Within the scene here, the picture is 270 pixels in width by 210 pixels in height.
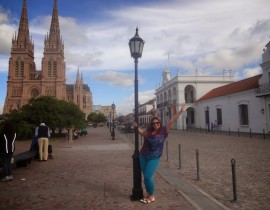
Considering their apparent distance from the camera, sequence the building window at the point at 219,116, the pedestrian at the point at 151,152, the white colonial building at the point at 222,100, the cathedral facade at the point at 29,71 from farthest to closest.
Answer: the cathedral facade at the point at 29,71
the building window at the point at 219,116
the white colonial building at the point at 222,100
the pedestrian at the point at 151,152

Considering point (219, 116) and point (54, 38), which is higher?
point (54, 38)

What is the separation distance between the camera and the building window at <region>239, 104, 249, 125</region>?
1256 inches

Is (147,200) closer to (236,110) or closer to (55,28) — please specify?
(236,110)

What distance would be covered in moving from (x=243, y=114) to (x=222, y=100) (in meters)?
4.97

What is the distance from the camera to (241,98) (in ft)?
106

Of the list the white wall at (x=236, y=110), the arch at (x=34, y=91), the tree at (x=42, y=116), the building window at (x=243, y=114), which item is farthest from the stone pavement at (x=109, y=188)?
the arch at (x=34, y=91)

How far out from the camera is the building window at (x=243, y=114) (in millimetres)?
31891

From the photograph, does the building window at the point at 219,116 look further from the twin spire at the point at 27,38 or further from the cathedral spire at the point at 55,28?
the cathedral spire at the point at 55,28

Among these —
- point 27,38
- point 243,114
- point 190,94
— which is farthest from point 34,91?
point 243,114

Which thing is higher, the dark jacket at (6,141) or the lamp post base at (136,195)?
the dark jacket at (6,141)

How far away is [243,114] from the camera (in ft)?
107

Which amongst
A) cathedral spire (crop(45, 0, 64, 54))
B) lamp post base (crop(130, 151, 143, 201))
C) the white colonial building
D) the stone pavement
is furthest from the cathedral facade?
lamp post base (crop(130, 151, 143, 201))

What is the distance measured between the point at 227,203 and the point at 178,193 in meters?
1.13

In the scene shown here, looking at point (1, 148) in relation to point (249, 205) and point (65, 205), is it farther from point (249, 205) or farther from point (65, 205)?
point (249, 205)
